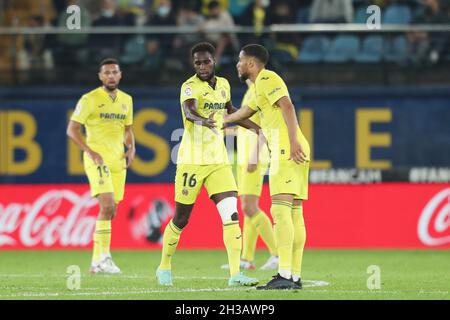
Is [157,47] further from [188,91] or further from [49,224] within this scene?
[188,91]

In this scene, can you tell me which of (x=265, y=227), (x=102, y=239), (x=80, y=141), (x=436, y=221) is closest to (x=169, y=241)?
(x=102, y=239)

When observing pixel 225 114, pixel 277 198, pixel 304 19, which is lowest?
pixel 277 198

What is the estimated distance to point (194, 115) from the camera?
1062 cm

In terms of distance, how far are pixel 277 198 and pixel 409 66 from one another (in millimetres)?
8100

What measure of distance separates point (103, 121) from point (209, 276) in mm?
2478

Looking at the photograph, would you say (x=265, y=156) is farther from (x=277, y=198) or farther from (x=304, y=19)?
(x=304, y=19)

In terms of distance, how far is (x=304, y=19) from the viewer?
750 inches

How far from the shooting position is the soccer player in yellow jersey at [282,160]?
1012 cm

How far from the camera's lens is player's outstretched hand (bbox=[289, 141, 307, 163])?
398 inches

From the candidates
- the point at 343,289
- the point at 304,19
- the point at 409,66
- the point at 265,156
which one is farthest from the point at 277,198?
the point at 304,19

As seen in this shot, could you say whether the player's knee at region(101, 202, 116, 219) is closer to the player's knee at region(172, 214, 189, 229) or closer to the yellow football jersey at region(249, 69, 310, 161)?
the player's knee at region(172, 214, 189, 229)

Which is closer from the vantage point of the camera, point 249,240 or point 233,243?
point 233,243

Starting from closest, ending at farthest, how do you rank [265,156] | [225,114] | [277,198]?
[277,198] < [225,114] < [265,156]

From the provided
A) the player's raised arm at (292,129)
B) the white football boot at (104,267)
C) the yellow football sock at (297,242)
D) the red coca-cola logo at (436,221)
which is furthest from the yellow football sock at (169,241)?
the red coca-cola logo at (436,221)
